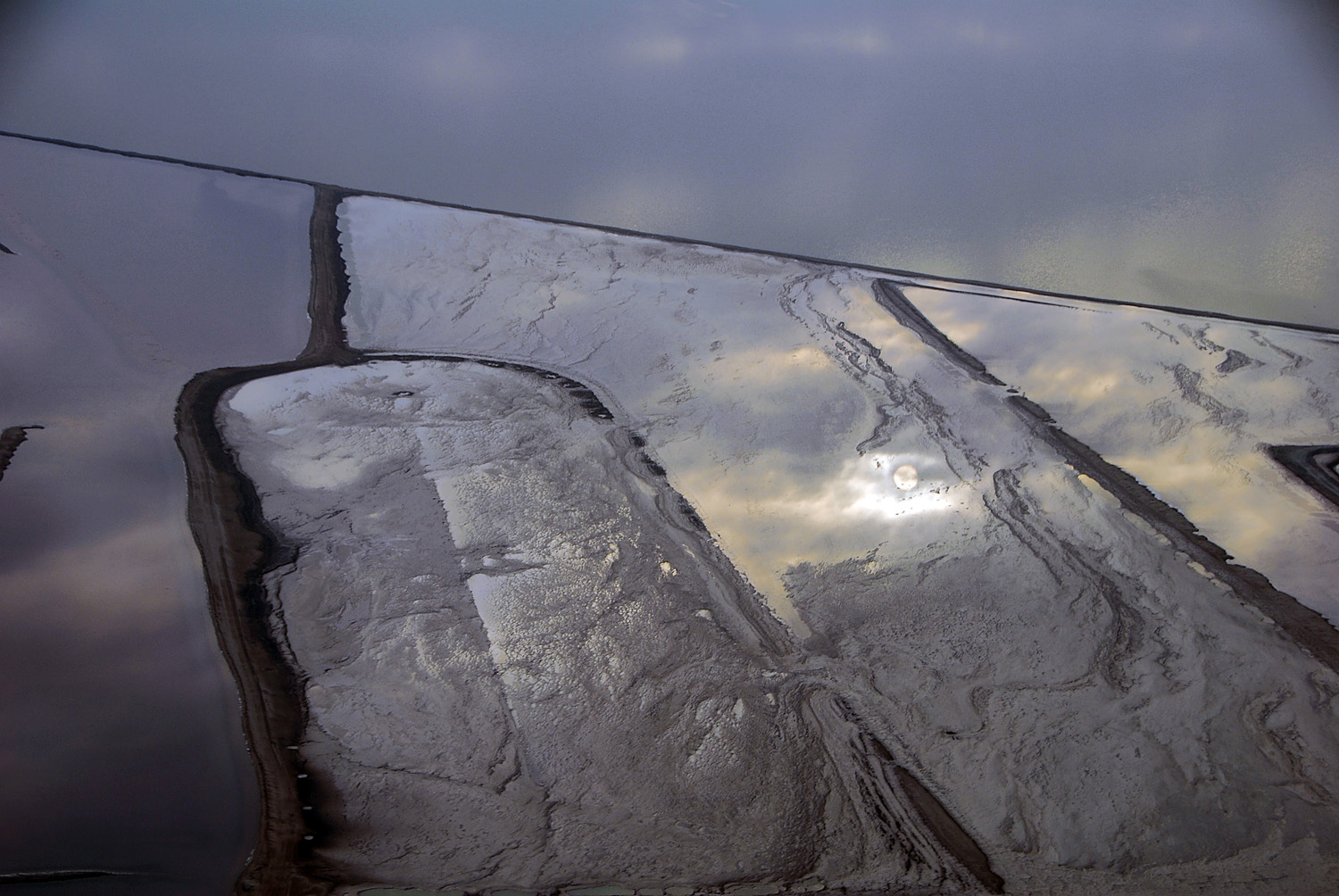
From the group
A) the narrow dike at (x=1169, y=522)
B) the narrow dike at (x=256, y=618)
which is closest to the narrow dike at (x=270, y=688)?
the narrow dike at (x=256, y=618)

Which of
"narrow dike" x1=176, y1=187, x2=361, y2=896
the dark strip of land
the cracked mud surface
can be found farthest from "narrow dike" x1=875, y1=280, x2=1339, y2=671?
the dark strip of land

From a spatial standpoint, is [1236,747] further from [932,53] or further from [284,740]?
[932,53]

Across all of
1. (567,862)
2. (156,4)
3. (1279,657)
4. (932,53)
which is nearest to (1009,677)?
(1279,657)

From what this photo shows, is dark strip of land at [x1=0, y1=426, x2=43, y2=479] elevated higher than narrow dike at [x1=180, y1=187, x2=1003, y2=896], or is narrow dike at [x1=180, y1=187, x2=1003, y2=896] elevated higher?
dark strip of land at [x1=0, y1=426, x2=43, y2=479]

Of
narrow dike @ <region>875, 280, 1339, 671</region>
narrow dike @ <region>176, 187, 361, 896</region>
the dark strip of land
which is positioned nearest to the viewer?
narrow dike @ <region>176, 187, 361, 896</region>

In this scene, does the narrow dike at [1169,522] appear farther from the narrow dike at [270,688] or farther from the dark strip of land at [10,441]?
the dark strip of land at [10,441]

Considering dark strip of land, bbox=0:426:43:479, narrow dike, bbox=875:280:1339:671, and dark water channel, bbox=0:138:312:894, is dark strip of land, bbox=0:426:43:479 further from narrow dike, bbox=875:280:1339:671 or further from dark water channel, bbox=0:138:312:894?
narrow dike, bbox=875:280:1339:671

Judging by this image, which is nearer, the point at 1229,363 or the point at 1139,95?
the point at 1229,363

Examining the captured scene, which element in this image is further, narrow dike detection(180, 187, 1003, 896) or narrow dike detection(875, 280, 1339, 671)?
narrow dike detection(875, 280, 1339, 671)
